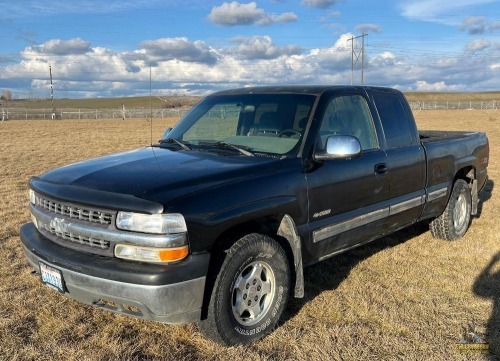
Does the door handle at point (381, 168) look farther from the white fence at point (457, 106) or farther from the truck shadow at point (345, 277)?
the white fence at point (457, 106)

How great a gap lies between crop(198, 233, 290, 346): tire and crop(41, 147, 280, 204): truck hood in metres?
0.49

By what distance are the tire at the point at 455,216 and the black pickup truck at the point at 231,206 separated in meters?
1.02

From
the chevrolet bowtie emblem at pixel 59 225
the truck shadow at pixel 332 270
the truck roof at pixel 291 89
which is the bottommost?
the truck shadow at pixel 332 270

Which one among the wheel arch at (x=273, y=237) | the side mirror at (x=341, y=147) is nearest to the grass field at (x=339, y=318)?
the wheel arch at (x=273, y=237)

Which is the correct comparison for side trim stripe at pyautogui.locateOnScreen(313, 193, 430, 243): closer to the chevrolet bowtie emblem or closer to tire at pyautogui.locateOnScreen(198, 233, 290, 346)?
tire at pyautogui.locateOnScreen(198, 233, 290, 346)

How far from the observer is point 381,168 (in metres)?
4.65

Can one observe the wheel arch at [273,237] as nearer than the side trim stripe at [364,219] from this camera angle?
Yes

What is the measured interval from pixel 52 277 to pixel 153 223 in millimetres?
961

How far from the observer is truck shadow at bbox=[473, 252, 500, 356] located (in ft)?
12.0

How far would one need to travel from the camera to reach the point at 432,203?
18.6ft

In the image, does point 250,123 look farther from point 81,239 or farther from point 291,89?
point 81,239

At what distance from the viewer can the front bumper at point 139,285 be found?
2963 mm

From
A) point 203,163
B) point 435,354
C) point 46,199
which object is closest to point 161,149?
point 203,163

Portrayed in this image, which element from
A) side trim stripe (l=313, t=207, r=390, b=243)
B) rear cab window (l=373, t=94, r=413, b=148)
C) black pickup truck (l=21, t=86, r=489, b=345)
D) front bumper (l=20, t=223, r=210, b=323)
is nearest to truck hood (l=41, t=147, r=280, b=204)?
black pickup truck (l=21, t=86, r=489, b=345)
